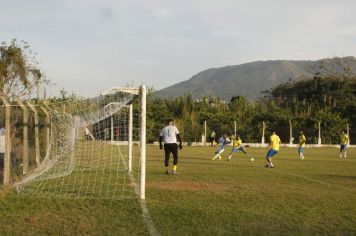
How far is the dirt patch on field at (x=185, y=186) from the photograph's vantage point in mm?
13134

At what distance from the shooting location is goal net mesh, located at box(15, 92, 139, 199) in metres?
12.3

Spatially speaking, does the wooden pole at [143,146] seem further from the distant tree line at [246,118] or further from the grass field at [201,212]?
the distant tree line at [246,118]

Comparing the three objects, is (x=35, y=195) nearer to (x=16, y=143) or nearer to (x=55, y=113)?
(x=16, y=143)

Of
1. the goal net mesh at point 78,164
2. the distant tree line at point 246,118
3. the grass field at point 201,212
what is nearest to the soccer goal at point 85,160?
the goal net mesh at point 78,164

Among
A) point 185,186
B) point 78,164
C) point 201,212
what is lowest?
point 201,212

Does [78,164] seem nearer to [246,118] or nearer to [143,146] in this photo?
[143,146]

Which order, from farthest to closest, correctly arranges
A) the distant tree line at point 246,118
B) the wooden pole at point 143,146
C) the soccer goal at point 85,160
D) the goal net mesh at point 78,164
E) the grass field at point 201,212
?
1. the distant tree line at point 246,118
2. the goal net mesh at point 78,164
3. the soccer goal at point 85,160
4. the wooden pole at point 143,146
5. the grass field at point 201,212

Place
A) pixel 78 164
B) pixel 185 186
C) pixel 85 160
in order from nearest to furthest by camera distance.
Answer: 1. pixel 185 186
2. pixel 78 164
3. pixel 85 160

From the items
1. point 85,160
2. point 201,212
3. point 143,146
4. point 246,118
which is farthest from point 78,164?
point 246,118

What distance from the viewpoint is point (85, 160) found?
72.1 ft

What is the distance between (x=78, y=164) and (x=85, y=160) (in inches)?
85.0

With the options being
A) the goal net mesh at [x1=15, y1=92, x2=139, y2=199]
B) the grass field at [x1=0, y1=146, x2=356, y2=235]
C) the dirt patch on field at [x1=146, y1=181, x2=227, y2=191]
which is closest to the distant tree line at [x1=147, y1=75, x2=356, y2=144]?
the goal net mesh at [x1=15, y1=92, x2=139, y2=199]

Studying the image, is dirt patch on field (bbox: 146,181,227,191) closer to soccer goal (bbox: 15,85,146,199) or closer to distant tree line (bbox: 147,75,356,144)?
soccer goal (bbox: 15,85,146,199)

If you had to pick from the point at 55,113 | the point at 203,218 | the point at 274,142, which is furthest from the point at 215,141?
the point at 203,218
